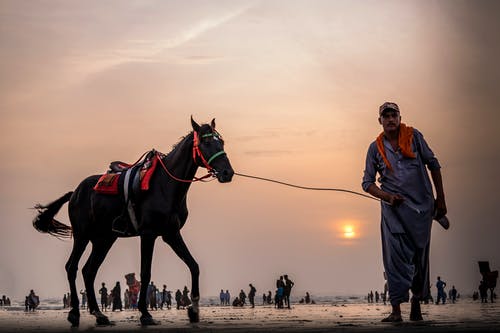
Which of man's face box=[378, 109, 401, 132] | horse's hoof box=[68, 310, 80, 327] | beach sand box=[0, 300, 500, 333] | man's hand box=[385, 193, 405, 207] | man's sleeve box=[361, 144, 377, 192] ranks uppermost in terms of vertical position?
man's face box=[378, 109, 401, 132]

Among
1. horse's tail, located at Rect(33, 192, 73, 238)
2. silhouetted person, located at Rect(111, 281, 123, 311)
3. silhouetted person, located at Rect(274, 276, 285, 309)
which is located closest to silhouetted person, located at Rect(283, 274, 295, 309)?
silhouetted person, located at Rect(274, 276, 285, 309)

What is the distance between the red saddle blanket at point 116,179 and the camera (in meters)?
14.2

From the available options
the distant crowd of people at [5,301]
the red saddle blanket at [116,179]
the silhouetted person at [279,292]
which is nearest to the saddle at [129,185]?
the red saddle blanket at [116,179]

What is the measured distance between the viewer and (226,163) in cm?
1375

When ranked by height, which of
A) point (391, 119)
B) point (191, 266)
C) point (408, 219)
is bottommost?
point (191, 266)

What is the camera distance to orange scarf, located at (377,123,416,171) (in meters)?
11.9

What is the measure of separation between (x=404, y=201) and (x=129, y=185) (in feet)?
15.2

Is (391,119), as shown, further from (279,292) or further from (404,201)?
(279,292)

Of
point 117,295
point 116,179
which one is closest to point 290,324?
point 116,179

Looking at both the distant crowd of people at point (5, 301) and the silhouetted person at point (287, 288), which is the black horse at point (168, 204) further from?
the distant crowd of people at point (5, 301)

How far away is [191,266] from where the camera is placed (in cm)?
1385

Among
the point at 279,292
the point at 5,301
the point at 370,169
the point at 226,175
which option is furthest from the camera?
the point at 5,301

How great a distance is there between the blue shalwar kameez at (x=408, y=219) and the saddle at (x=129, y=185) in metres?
3.79

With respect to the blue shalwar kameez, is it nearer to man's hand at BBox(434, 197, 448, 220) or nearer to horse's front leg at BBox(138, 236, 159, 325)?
man's hand at BBox(434, 197, 448, 220)
